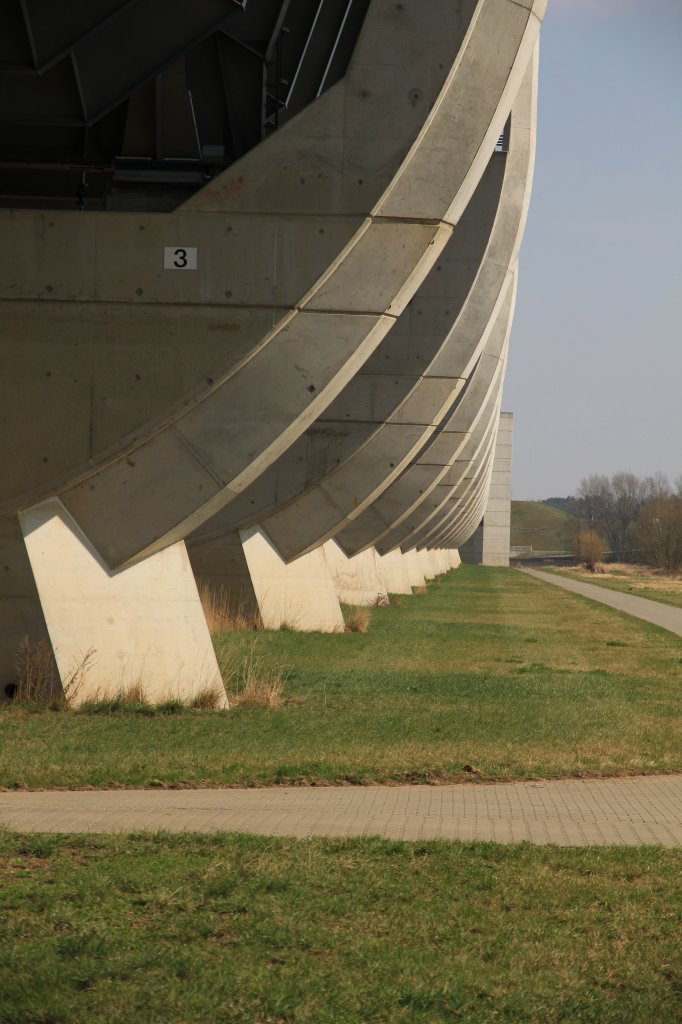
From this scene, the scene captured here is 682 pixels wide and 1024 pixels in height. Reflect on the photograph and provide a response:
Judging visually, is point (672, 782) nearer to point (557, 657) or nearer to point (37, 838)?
point (37, 838)

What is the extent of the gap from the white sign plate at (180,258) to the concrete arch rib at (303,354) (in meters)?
0.35

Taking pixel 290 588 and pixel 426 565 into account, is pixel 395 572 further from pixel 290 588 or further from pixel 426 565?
pixel 290 588

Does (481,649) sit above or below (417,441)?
below

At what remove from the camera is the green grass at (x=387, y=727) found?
1030 centimetres

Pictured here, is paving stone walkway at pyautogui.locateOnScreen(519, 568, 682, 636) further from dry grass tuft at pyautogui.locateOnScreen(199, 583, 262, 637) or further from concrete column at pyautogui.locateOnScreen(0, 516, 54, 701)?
concrete column at pyautogui.locateOnScreen(0, 516, 54, 701)

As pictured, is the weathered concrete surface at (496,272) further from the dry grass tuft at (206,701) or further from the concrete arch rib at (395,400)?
the dry grass tuft at (206,701)

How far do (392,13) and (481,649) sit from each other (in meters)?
13.1

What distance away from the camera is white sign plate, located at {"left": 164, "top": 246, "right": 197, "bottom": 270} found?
1355 centimetres

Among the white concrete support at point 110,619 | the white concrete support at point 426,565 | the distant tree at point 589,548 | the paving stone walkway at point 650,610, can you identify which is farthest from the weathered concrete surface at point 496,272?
the distant tree at point 589,548

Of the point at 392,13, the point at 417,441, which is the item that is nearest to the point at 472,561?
the point at 417,441

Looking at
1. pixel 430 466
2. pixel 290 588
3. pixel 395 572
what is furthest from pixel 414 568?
pixel 290 588

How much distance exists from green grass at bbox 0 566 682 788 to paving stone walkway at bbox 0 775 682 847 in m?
0.49

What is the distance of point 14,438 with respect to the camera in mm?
13305

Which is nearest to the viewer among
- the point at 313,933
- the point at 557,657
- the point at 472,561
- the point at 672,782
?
the point at 313,933
